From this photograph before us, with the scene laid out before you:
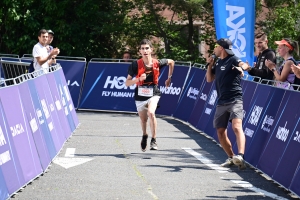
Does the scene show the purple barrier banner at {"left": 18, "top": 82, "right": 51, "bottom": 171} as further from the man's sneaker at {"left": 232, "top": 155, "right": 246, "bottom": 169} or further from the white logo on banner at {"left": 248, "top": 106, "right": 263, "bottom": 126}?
the white logo on banner at {"left": 248, "top": 106, "right": 263, "bottom": 126}

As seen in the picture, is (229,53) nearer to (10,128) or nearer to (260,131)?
(260,131)

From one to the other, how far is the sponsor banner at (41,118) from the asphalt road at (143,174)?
250 millimetres

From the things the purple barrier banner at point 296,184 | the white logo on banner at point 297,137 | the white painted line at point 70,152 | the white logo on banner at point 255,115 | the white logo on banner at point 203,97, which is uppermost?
the white logo on banner at point 297,137

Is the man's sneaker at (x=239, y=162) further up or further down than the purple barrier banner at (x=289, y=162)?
further down

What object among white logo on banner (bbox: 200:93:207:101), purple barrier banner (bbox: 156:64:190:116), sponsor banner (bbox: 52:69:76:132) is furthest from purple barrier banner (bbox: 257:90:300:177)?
purple barrier banner (bbox: 156:64:190:116)

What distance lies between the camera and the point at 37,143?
11.5m

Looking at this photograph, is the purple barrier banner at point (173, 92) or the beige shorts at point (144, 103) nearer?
the beige shorts at point (144, 103)

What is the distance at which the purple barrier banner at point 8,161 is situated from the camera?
9328 millimetres

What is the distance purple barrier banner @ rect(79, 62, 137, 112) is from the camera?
24.7m

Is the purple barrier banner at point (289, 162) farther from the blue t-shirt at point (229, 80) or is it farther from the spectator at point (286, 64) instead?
the spectator at point (286, 64)

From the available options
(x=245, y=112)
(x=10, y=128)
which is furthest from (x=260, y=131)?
(x=10, y=128)

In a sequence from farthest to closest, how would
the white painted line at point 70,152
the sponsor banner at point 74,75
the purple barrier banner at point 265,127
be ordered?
the sponsor banner at point 74,75 < the white painted line at point 70,152 < the purple barrier banner at point 265,127

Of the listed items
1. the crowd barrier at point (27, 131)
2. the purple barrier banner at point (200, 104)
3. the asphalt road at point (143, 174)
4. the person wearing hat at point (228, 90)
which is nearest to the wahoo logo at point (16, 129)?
the crowd barrier at point (27, 131)

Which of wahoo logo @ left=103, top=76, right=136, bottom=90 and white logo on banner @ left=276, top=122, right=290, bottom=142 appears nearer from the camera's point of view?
white logo on banner @ left=276, top=122, right=290, bottom=142
